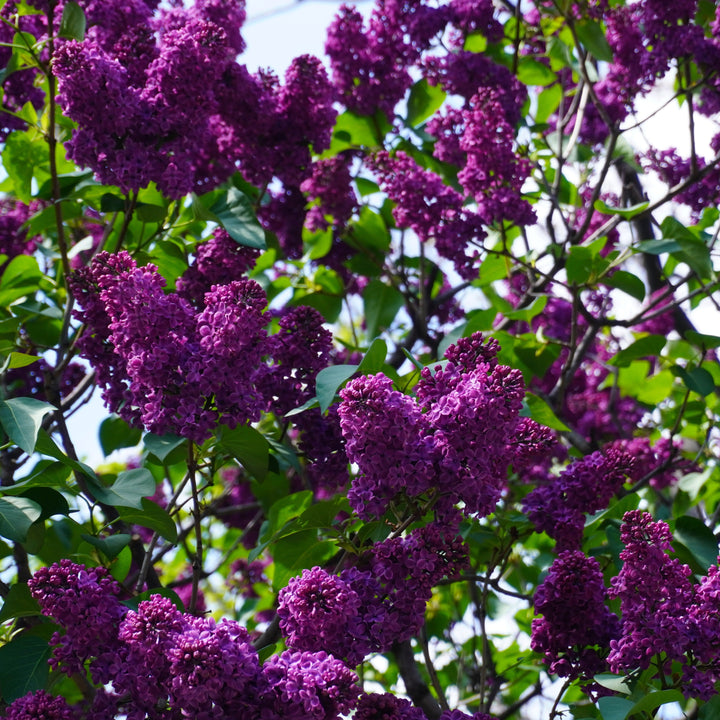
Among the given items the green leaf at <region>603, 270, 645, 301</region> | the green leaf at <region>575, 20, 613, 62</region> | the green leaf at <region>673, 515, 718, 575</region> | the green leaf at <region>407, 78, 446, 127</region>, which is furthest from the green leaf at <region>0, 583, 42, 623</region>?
the green leaf at <region>575, 20, 613, 62</region>

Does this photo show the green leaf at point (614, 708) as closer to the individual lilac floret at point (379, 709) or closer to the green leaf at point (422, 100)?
the individual lilac floret at point (379, 709)

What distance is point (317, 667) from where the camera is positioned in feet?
5.22

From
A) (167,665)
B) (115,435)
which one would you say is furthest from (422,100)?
(167,665)

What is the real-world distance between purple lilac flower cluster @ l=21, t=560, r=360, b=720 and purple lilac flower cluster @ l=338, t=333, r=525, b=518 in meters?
0.34

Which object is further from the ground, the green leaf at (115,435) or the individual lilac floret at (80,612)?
the green leaf at (115,435)

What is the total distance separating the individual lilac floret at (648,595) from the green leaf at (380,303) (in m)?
2.07

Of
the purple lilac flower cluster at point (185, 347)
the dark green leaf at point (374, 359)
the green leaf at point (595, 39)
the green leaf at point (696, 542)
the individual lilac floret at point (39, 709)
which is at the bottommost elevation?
the green leaf at point (696, 542)

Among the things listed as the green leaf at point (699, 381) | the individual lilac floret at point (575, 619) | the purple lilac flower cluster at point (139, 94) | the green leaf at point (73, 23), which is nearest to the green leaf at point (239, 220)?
the purple lilac flower cluster at point (139, 94)

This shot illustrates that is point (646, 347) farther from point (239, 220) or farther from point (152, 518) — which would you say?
point (152, 518)

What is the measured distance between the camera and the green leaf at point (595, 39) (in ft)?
11.5

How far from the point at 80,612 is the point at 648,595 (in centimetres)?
107

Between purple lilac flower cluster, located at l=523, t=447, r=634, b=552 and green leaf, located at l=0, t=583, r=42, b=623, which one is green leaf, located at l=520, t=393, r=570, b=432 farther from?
green leaf, located at l=0, t=583, r=42, b=623

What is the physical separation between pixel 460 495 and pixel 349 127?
2.41m

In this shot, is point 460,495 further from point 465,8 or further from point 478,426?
point 465,8
